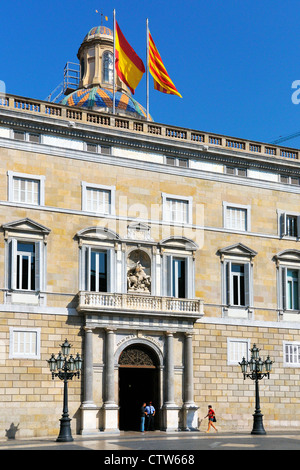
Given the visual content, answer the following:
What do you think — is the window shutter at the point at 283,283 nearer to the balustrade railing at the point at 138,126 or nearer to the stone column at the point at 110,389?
the balustrade railing at the point at 138,126

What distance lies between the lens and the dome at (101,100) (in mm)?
67688

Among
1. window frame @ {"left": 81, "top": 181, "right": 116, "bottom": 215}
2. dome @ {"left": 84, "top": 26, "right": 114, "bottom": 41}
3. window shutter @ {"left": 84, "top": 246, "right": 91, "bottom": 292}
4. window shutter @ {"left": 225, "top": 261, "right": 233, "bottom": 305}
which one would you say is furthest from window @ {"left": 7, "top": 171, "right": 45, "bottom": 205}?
dome @ {"left": 84, "top": 26, "right": 114, "bottom": 41}

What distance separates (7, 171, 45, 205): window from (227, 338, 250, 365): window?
11923 millimetres

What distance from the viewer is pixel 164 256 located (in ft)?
129

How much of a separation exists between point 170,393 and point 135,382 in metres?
2.36

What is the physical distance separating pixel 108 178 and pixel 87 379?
31.9 feet

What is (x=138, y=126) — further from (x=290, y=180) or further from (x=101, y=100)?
(x=101, y=100)

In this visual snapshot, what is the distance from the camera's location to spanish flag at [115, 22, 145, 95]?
140 ft

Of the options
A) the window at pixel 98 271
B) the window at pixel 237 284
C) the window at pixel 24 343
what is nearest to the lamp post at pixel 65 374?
the window at pixel 24 343

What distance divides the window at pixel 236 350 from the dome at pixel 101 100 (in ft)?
102

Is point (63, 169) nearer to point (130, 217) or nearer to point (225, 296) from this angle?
point (130, 217)

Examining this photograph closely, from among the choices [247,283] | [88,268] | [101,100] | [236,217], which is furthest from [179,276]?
[101,100]

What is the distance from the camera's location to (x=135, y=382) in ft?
128

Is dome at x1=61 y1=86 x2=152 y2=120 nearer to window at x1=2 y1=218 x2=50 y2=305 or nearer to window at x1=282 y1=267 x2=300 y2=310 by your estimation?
window at x1=282 y1=267 x2=300 y2=310
